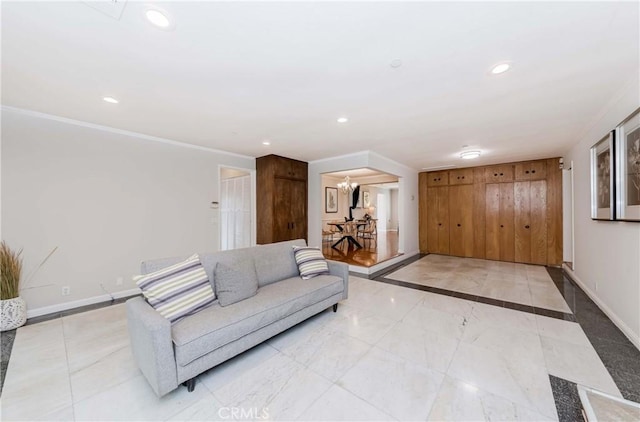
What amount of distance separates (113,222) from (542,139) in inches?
268

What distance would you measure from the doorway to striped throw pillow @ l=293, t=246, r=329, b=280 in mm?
2586

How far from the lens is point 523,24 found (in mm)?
1527

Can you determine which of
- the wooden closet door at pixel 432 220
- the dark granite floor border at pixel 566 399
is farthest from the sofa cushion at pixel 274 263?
the wooden closet door at pixel 432 220

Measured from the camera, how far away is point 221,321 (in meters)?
1.88

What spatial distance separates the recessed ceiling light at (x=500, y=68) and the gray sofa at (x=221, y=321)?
2.55 m

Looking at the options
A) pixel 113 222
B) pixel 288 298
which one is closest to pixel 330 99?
pixel 288 298

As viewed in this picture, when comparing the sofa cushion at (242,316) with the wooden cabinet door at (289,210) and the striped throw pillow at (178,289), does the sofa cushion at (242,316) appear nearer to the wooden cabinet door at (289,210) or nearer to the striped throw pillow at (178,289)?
the striped throw pillow at (178,289)

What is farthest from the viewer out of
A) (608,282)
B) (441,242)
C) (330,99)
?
(441,242)

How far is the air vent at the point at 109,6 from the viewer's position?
137cm

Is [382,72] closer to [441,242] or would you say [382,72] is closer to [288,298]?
[288,298]

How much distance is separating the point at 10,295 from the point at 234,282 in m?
2.70

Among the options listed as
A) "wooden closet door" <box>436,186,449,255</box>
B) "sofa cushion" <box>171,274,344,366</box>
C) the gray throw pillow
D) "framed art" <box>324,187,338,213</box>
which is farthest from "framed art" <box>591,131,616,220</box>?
"framed art" <box>324,187,338,213</box>

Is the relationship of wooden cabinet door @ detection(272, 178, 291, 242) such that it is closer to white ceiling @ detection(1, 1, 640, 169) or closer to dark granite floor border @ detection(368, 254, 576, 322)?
dark granite floor border @ detection(368, 254, 576, 322)

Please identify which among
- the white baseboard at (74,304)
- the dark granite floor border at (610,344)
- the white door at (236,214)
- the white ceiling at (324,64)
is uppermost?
the white ceiling at (324,64)
